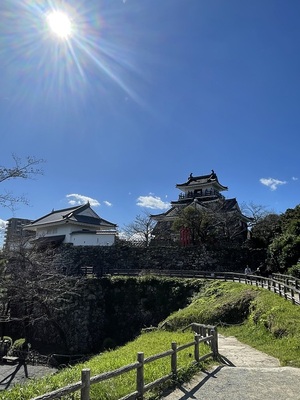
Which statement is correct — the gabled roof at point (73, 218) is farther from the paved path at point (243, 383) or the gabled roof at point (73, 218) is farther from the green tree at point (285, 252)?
the paved path at point (243, 383)

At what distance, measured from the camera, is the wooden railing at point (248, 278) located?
539 inches

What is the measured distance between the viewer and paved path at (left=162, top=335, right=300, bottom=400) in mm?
5621

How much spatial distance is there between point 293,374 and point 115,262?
25894mm

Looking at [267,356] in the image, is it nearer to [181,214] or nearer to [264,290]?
[264,290]

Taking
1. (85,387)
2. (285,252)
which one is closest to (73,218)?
(285,252)

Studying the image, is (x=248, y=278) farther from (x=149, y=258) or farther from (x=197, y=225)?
(x=149, y=258)

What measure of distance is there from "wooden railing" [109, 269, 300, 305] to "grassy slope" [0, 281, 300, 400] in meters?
0.50

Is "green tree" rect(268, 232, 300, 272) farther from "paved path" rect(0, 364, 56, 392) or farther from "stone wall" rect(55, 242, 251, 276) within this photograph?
"paved path" rect(0, 364, 56, 392)

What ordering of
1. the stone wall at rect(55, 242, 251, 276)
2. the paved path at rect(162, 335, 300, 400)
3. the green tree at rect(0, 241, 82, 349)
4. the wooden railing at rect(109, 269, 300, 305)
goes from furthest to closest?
the stone wall at rect(55, 242, 251, 276), the green tree at rect(0, 241, 82, 349), the wooden railing at rect(109, 269, 300, 305), the paved path at rect(162, 335, 300, 400)

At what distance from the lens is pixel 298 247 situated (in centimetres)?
2156

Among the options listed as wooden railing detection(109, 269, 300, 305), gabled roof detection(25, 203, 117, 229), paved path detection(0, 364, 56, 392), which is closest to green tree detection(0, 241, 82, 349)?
paved path detection(0, 364, 56, 392)

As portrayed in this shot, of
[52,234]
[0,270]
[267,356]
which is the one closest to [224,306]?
[267,356]

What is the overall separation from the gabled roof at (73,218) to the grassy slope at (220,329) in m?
19.7

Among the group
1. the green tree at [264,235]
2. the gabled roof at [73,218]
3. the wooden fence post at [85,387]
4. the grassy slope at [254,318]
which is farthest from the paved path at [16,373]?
the green tree at [264,235]
